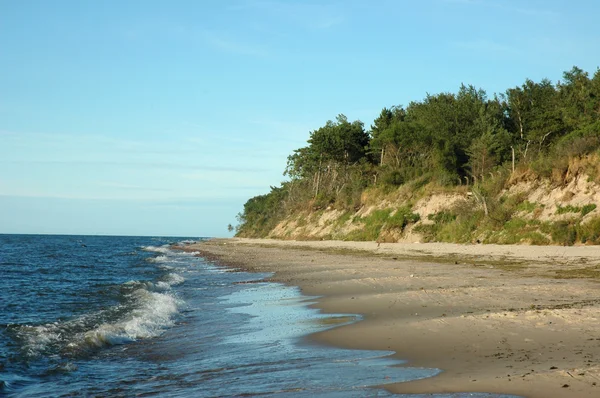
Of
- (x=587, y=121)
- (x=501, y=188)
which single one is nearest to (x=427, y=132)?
(x=587, y=121)

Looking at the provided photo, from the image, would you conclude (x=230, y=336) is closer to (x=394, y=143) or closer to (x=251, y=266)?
(x=251, y=266)

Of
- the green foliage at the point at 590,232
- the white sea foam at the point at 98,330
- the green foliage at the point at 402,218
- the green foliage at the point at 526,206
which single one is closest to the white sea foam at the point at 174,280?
the white sea foam at the point at 98,330

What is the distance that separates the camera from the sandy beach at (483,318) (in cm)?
667

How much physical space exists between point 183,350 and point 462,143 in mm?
48474

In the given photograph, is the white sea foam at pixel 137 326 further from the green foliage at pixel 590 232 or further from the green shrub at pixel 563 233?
the green foliage at pixel 590 232

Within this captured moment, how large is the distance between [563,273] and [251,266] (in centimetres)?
1899

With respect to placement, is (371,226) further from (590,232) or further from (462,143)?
(590,232)

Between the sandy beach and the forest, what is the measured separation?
1702cm

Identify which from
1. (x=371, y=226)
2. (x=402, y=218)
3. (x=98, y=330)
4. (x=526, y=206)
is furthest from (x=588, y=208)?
(x=98, y=330)

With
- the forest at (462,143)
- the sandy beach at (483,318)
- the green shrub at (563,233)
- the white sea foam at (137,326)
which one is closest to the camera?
the sandy beach at (483,318)

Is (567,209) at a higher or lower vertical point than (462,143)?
lower

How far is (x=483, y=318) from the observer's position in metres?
10.6

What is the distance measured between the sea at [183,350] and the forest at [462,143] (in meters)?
25.2

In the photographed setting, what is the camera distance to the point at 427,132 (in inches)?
2287
